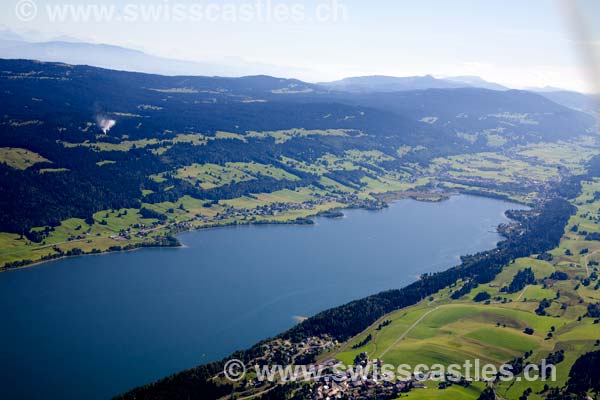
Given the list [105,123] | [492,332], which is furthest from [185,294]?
[105,123]

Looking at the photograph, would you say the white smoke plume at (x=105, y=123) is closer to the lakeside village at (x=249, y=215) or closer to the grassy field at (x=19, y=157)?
the grassy field at (x=19, y=157)

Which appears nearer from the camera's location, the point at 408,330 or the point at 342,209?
the point at 408,330

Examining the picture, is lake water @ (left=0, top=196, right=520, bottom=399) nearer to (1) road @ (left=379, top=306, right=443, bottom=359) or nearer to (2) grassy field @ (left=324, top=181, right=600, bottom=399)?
(2) grassy field @ (left=324, top=181, right=600, bottom=399)

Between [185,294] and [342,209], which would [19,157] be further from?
[342,209]

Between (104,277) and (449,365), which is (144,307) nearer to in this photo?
(104,277)

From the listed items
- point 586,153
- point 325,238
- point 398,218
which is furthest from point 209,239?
point 586,153

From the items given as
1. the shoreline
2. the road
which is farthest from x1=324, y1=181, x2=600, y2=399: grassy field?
the shoreline

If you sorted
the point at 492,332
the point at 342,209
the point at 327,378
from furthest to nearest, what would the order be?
the point at 342,209 → the point at 492,332 → the point at 327,378
